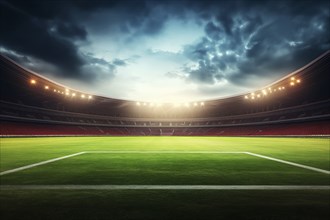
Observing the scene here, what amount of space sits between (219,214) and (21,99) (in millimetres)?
57990

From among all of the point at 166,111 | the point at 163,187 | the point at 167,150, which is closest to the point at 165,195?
the point at 163,187

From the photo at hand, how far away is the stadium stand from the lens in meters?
41.8

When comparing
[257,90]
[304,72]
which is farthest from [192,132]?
[304,72]

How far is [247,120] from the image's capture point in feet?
234

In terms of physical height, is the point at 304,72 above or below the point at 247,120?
above

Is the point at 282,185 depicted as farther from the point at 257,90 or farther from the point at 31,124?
the point at 31,124

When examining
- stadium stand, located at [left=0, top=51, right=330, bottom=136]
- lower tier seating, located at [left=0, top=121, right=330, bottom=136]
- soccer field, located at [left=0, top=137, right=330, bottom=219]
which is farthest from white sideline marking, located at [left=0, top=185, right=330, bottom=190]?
lower tier seating, located at [left=0, top=121, right=330, bottom=136]

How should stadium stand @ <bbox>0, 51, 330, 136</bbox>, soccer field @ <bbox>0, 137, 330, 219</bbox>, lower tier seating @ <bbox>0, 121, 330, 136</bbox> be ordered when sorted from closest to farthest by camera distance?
1. soccer field @ <bbox>0, 137, 330, 219</bbox>
2. stadium stand @ <bbox>0, 51, 330, 136</bbox>
3. lower tier seating @ <bbox>0, 121, 330, 136</bbox>

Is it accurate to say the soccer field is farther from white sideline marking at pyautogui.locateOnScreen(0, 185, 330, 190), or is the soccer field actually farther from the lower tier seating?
the lower tier seating

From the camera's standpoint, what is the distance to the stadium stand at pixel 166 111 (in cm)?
4184

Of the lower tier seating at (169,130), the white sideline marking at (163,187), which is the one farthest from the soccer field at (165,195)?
the lower tier seating at (169,130)

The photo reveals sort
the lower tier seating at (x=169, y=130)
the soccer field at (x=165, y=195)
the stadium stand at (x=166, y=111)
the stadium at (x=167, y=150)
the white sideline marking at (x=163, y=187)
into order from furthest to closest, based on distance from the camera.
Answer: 1. the lower tier seating at (x=169, y=130)
2. the stadium stand at (x=166, y=111)
3. the white sideline marking at (x=163, y=187)
4. the stadium at (x=167, y=150)
5. the soccer field at (x=165, y=195)

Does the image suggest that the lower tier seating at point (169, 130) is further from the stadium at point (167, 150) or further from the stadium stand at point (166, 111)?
the stadium at point (167, 150)

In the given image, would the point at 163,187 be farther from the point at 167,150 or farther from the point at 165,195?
the point at 167,150
